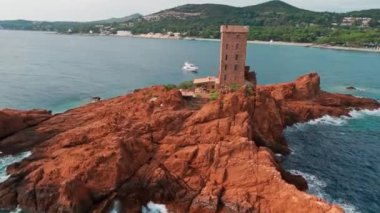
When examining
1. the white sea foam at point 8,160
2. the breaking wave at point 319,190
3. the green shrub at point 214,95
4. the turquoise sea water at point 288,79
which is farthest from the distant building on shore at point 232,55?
the white sea foam at point 8,160

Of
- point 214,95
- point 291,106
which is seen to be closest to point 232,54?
point 214,95

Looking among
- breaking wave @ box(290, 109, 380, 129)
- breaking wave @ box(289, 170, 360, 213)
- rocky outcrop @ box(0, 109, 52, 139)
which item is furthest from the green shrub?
rocky outcrop @ box(0, 109, 52, 139)

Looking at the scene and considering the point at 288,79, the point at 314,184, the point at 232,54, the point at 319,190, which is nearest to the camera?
the point at 319,190

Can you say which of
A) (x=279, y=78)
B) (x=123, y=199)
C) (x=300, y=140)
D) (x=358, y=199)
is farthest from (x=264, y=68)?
(x=123, y=199)

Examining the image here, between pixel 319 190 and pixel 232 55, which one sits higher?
pixel 232 55

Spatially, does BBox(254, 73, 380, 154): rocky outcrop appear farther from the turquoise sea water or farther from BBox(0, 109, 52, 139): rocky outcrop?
BBox(0, 109, 52, 139): rocky outcrop

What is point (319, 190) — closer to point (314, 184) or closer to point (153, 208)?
point (314, 184)

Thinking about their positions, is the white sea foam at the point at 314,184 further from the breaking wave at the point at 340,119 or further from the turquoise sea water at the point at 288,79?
the breaking wave at the point at 340,119
